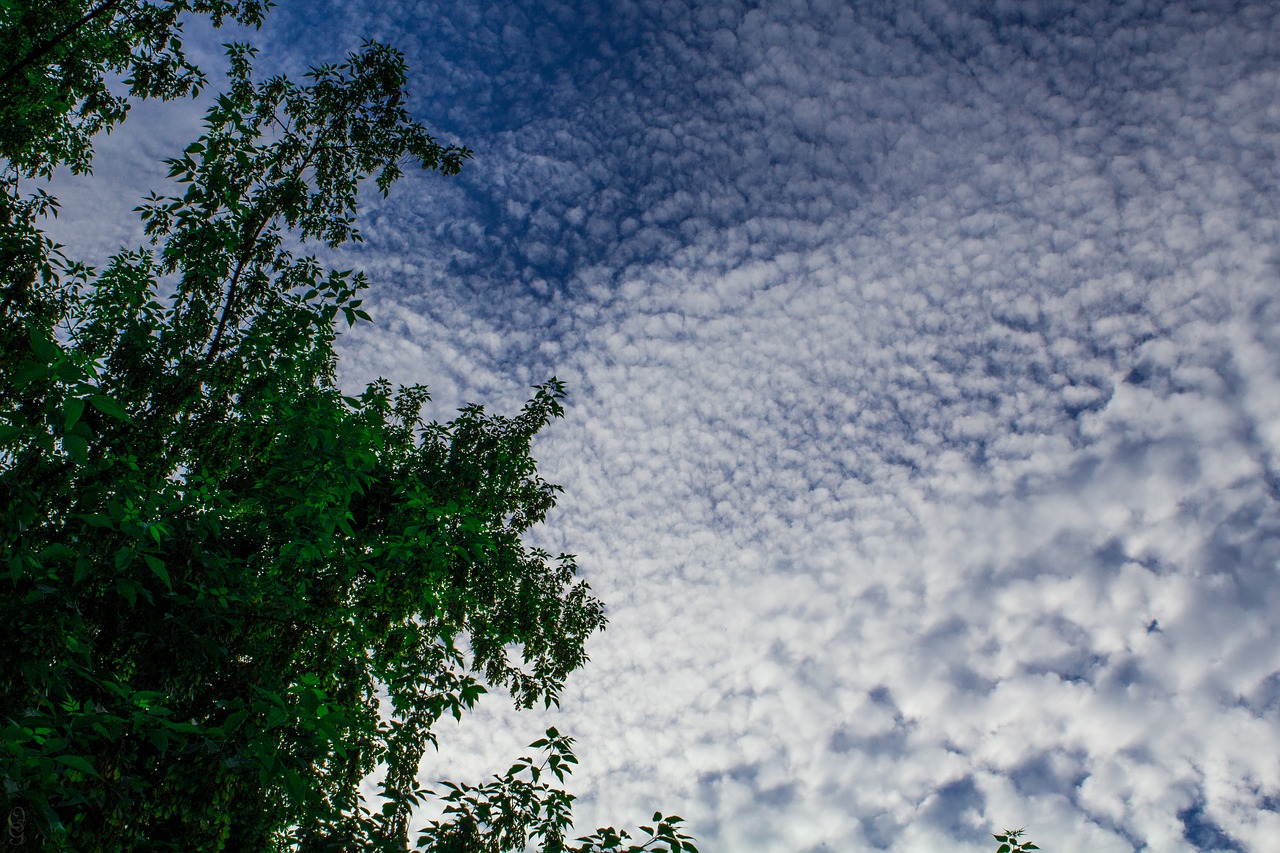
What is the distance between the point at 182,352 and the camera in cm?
579

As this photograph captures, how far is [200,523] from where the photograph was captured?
5.04m

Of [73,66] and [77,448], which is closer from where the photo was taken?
[77,448]

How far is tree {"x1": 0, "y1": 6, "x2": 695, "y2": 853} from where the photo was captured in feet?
12.3

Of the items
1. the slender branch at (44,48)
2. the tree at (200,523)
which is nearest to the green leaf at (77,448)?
the tree at (200,523)

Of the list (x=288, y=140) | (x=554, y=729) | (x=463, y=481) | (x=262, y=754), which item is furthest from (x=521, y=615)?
(x=262, y=754)

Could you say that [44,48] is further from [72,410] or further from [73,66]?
[72,410]

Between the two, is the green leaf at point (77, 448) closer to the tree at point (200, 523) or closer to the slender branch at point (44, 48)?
the tree at point (200, 523)

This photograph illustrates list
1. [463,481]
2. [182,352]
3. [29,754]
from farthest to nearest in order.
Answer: [463,481] < [182,352] < [29,754]

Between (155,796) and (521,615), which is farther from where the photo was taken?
(521,615)

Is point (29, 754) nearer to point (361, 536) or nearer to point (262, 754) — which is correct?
point (262, 754)

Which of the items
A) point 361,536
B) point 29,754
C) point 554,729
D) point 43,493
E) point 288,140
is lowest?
point 29,754

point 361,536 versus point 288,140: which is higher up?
point 288,140

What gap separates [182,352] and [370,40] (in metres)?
4.11

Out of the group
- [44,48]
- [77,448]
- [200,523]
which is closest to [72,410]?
[77,448]
